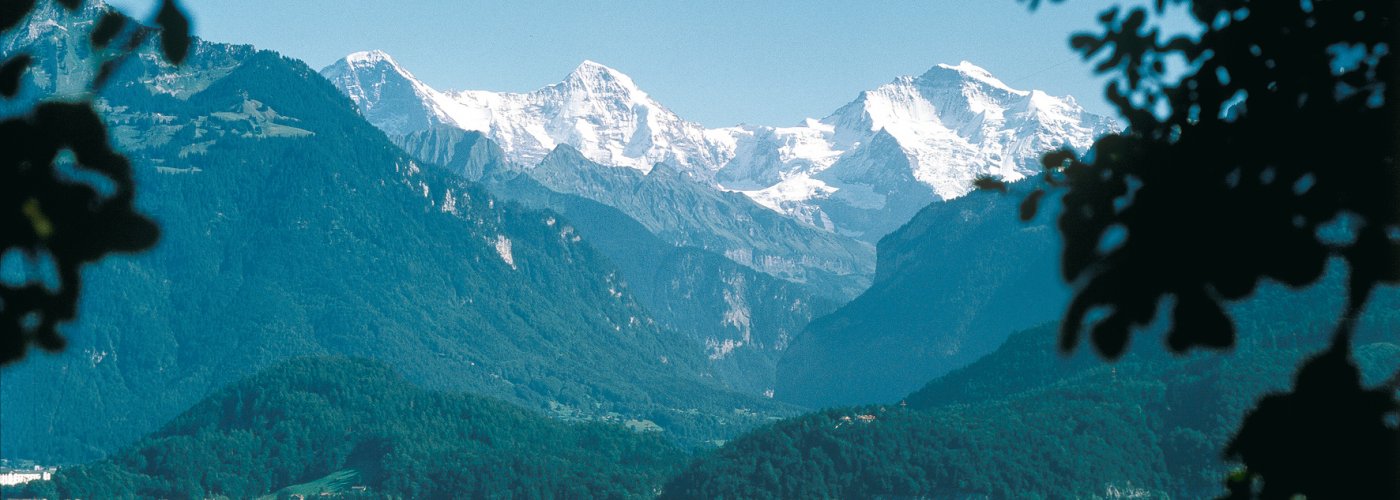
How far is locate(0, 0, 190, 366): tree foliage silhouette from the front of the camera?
20.8 feet

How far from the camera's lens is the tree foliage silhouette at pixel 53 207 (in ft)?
20.8

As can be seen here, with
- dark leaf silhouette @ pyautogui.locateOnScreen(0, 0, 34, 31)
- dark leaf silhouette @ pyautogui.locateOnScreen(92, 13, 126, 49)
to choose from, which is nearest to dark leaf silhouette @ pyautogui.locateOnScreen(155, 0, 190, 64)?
dark leaf silhouette @ pyautogui.locateOnScreen(92, 13, 126, 49)

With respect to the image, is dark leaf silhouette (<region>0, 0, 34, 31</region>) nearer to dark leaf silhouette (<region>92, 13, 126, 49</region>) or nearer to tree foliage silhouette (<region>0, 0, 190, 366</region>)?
tree foliage silhouette (<region>0, 0, 190, 366</region>)

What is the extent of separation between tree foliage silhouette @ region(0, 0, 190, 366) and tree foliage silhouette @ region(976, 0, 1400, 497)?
4316 mm

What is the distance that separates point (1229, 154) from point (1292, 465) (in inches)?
67.6

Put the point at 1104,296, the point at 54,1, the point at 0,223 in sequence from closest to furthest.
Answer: the point at 0,223 < the point at 1104,296 < the point at 54,1

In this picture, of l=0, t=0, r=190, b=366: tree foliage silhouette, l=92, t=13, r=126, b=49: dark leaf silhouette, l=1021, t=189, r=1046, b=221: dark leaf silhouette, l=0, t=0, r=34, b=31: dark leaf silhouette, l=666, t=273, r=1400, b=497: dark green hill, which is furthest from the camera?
l=666, t=273, r=1400, b=497: dark green hill

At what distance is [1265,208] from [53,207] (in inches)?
227

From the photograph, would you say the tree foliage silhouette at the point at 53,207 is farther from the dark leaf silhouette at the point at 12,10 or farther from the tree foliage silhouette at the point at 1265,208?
the tree foliage silhouette at the point at 1265,208

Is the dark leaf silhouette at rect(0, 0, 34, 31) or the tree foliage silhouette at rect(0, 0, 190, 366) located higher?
the dark leaf silhouette at rect(0, 0, 34, 31)

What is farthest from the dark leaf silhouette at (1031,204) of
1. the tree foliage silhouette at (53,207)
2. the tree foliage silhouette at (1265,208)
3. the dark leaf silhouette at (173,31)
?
the tree foliage silhouette at (53,207)

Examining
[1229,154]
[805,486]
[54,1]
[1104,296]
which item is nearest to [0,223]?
[54,1]

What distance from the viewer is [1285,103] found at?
845cm

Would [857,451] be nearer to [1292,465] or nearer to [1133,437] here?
[1133,437]
